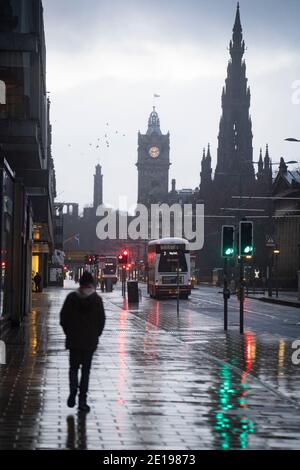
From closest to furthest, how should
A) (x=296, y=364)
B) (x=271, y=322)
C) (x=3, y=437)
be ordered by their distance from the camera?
1. (x=3, y=437)
2. (x=296, y=364)
3. (x=271, y=322)

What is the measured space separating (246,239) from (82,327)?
50.6 feet

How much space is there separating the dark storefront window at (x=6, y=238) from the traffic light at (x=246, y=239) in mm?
6199

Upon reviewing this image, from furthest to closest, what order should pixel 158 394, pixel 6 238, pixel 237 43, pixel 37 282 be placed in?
pixel 237 43 → pixel 37 282 → pixel 6 238 → pixel 158 394

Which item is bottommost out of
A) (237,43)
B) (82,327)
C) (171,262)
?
(82,327)

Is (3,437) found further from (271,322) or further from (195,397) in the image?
(271,322)

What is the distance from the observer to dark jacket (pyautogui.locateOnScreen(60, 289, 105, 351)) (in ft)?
38.3

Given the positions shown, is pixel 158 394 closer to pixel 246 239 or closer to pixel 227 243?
pixel 246 239

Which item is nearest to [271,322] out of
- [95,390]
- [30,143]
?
[30,143]

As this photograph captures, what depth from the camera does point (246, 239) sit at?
26.7 m

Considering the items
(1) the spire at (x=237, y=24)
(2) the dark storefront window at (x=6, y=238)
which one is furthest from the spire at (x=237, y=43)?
(2) the dark storefront window at (x=6, y=238)

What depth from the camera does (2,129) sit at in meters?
37.2

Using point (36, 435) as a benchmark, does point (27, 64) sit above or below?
above

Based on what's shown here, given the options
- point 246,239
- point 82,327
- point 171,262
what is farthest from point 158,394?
point 171,262

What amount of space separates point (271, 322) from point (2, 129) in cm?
1250
